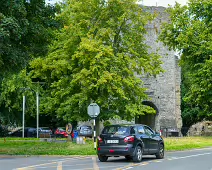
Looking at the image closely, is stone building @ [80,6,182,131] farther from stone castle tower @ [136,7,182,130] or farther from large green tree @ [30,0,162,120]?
large green tree @ [30,0,162,120]

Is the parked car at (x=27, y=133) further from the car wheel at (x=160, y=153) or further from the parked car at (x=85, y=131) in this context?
the car wheel at (x=160, y=153)

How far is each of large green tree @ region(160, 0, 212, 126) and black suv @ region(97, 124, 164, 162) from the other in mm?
20746

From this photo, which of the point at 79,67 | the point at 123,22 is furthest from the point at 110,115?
the point at 123,22

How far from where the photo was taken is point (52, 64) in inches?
1399

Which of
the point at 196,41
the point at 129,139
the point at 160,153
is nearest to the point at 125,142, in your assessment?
the point at 129,139

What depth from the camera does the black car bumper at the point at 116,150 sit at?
18.4m

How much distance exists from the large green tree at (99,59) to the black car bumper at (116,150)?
44.5 feet

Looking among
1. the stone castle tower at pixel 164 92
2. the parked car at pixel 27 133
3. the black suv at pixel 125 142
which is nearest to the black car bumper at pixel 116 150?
the black suv at pixel 125 142

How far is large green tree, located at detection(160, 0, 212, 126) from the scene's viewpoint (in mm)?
40188

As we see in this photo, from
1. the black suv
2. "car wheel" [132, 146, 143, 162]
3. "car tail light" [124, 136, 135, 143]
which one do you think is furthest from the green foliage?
"car wheel" [132, 146, 143, 162]

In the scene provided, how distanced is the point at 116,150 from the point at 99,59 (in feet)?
49.9

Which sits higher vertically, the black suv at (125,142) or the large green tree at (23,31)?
the large green tree at (23,31)

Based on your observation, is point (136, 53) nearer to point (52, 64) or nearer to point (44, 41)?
point (52, 64)

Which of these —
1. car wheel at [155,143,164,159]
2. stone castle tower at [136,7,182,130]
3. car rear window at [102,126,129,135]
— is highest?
stone castle tower at [136,7,182,130]
